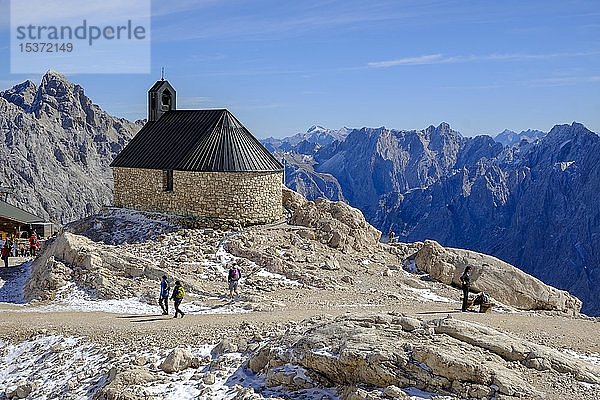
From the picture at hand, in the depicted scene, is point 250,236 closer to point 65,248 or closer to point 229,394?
point 65,248

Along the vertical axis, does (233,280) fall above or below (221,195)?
below

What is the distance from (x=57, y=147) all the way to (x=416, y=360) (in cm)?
11080

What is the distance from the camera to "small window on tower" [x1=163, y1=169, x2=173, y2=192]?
31250mm

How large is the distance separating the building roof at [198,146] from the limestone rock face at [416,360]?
1599 cm

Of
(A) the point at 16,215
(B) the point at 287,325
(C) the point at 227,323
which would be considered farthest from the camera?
(A) the point at 16,215

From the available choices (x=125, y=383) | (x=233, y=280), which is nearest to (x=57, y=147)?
(x=233, y=280)

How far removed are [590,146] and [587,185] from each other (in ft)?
43.5

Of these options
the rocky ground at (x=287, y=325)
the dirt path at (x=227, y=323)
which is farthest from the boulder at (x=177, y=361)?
the dirt path at (x=227, y=323)

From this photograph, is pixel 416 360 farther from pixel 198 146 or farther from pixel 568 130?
pixel 568 130

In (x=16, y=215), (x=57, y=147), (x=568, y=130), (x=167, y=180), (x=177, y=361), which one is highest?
(x=568, y=130)

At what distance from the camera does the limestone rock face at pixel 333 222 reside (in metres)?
31.0

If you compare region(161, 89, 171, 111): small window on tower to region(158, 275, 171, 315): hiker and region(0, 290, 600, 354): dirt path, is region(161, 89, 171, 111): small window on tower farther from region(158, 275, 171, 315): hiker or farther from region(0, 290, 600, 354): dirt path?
region(158, 275, 171, 315): hiker

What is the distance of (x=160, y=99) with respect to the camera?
3550 cm

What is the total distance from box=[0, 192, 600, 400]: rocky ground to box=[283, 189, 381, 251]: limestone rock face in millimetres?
102
